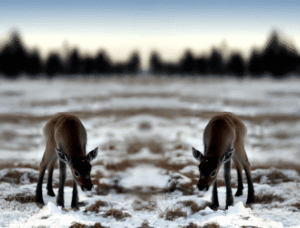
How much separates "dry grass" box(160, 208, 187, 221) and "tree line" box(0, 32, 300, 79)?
172 ft

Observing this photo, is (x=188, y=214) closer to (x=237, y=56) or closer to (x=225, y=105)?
(x=225, y=105)

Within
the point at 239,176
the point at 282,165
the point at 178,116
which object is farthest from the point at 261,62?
the point at 239,176

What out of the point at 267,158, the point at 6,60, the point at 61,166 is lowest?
the point at 267,158

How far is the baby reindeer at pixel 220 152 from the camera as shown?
6.36m

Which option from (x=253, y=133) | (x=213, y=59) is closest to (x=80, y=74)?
(x=213, y=59)

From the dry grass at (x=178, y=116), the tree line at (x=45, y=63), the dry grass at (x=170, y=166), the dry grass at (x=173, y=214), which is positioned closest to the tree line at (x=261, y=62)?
the tree line at (x=45, y=63)

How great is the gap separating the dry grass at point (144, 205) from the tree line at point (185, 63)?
2061 inches

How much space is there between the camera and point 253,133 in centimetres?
2092

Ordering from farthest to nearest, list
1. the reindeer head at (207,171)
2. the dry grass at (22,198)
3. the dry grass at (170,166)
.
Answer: the dry grass at (170,166) < the dry grass at (22,198) < the reindeer head at (207,171)

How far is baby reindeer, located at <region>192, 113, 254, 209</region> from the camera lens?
6363 millimetres

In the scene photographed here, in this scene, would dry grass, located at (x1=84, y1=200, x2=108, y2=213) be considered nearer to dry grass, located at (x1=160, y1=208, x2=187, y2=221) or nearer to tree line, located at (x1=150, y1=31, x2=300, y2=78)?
dry grass, located at (x1=160, y1=208, x2=187, y2=221)

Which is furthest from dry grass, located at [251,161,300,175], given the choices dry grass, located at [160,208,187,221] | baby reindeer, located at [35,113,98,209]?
baby reindeer, located at [35,113,98,209]

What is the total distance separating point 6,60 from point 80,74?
17707 millimetres

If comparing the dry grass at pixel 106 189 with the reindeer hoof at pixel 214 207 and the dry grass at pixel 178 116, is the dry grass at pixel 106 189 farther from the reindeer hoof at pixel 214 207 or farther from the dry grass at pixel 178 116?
the dry grass at pixel 178 116
